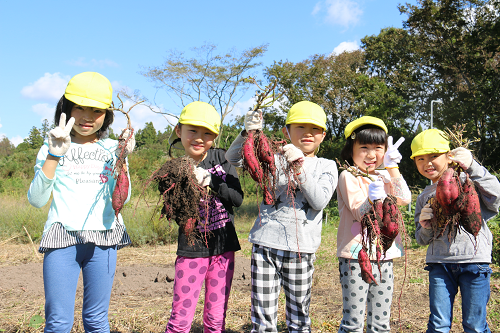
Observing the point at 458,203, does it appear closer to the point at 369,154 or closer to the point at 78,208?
the point at 369,154

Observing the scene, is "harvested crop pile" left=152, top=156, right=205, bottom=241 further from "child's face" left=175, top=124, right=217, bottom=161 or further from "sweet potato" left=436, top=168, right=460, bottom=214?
"sweet potato" left=436, top=168, right=460, bottom=214

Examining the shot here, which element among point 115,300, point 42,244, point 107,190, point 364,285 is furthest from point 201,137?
point 115,300

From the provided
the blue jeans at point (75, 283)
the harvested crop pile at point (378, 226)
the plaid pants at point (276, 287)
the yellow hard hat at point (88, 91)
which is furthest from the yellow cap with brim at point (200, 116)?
the harvested crop pile at point (378, 226)

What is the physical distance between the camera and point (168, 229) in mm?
7285

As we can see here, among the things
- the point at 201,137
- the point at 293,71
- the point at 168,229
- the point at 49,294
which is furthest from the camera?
the point at 293,71

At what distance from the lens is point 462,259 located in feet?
7.13

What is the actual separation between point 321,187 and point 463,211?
2.94 feet

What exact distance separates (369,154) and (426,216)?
569 mm

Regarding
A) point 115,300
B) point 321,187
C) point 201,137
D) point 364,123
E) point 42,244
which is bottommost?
point 115,300

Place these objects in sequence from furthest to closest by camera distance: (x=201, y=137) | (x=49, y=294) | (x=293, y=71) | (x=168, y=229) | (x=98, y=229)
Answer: (x=293, y=71) → (x=168, y=229) → (x=201, y=137) → (x=98, y=229) → (x=49, y=294)

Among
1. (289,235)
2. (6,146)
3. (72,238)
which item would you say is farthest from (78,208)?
(6,146)

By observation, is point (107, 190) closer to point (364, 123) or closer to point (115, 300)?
point (364, 123)

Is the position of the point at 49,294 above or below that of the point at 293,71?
below

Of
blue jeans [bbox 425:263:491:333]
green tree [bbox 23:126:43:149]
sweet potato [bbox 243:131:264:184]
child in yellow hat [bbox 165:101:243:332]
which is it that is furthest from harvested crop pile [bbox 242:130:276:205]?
green tree [bbox 23:126:43:149]
